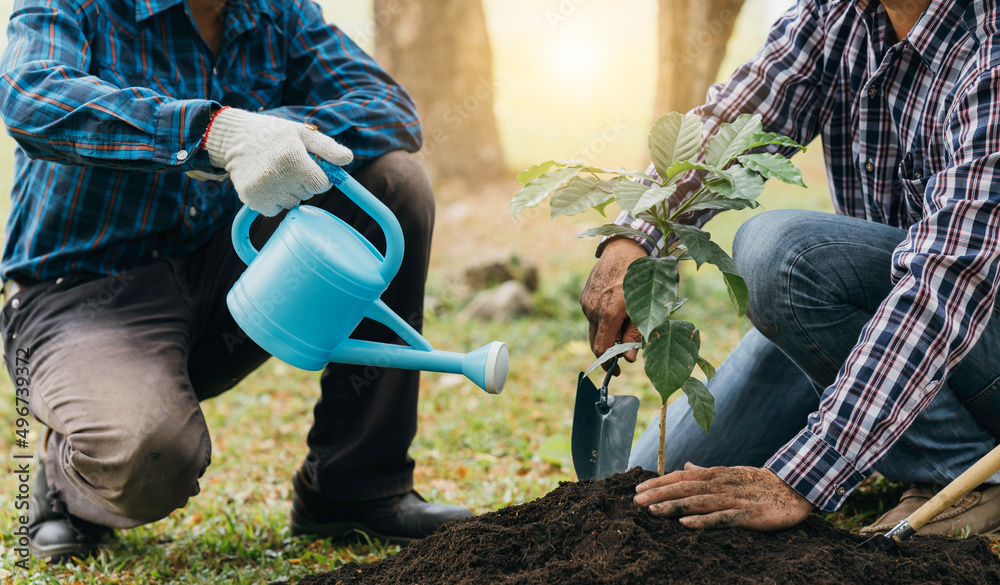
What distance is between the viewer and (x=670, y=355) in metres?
1.39

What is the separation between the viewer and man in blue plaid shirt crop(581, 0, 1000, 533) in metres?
1.36

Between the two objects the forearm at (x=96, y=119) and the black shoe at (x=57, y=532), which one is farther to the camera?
the black shoe at (x=57, y=532)

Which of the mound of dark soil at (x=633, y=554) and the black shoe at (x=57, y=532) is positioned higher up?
the mound of dark soil at (x=633, y=554)

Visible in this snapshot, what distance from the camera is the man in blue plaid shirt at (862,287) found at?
1.36 metres

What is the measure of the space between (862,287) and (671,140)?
2.10ft

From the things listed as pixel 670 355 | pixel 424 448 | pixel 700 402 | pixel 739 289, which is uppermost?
pixel 739 289

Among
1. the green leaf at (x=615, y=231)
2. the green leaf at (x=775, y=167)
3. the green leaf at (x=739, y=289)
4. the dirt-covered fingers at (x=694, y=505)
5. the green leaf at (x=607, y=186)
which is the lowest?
the dirt-covered fingers at (x=694, y=505)

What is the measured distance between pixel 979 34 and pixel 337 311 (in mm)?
1435

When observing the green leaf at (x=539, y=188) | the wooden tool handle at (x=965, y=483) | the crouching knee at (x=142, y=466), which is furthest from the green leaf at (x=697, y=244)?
the crouching knee at (x=142, y=466)

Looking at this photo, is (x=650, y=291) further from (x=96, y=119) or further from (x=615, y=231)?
(x=96, y=119)

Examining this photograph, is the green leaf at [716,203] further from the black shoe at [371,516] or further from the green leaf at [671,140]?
the black shoe at [371,516]

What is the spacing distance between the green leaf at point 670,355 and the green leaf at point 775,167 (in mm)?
317

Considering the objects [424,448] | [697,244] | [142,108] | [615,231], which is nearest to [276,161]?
[142,108]

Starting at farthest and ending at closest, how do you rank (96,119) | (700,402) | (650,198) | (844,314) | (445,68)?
(445,68) → (844,314) → (96,119) → (700,402) → (650,198)
